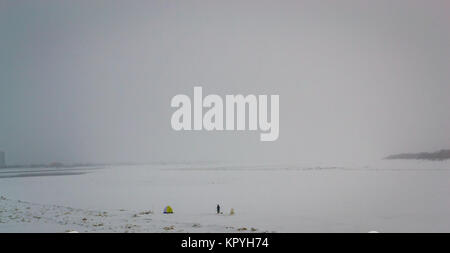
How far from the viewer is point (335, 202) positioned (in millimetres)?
15734

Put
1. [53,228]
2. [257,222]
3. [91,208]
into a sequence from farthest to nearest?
[91,208] < [257,222] < [53,228]

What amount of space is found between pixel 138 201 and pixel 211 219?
491 cm

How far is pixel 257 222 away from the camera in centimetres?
1200

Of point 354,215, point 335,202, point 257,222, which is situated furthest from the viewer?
point 335,202
